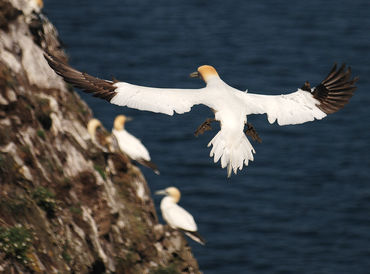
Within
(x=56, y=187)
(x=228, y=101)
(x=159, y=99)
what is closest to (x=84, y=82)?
(x=159, y=99)

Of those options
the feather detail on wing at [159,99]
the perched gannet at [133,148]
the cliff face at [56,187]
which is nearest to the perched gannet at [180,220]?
the cliff face at [56,187]

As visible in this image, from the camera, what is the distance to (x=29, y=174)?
15.5 m

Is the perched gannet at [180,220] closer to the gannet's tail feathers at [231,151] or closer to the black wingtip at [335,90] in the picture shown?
the black wingtip at [335,90]

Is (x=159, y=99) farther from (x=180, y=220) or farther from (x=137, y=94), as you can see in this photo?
(x=180, y=220)

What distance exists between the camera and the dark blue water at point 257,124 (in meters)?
27.1

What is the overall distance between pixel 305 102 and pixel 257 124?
63.0 feet

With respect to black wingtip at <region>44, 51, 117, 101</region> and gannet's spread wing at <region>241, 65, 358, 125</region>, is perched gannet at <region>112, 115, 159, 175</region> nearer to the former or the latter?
black wingtip at <region>44, 51, 117, 101</region>

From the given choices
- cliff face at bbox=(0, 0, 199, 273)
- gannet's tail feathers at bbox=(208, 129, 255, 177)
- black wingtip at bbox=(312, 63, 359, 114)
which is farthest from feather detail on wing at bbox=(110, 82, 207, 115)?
cliff face at bbox=(0, 0, 199, 273)

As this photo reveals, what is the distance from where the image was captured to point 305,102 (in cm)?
1350

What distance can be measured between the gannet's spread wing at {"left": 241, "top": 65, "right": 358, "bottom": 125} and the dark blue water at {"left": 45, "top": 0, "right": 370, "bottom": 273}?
1240cm

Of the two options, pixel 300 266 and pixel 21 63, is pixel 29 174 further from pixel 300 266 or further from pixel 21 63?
pixel 300 266

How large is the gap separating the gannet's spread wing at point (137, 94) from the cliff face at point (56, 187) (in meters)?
2.46

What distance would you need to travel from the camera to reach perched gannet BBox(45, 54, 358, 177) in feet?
40.5

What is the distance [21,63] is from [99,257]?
3773 millimetres
